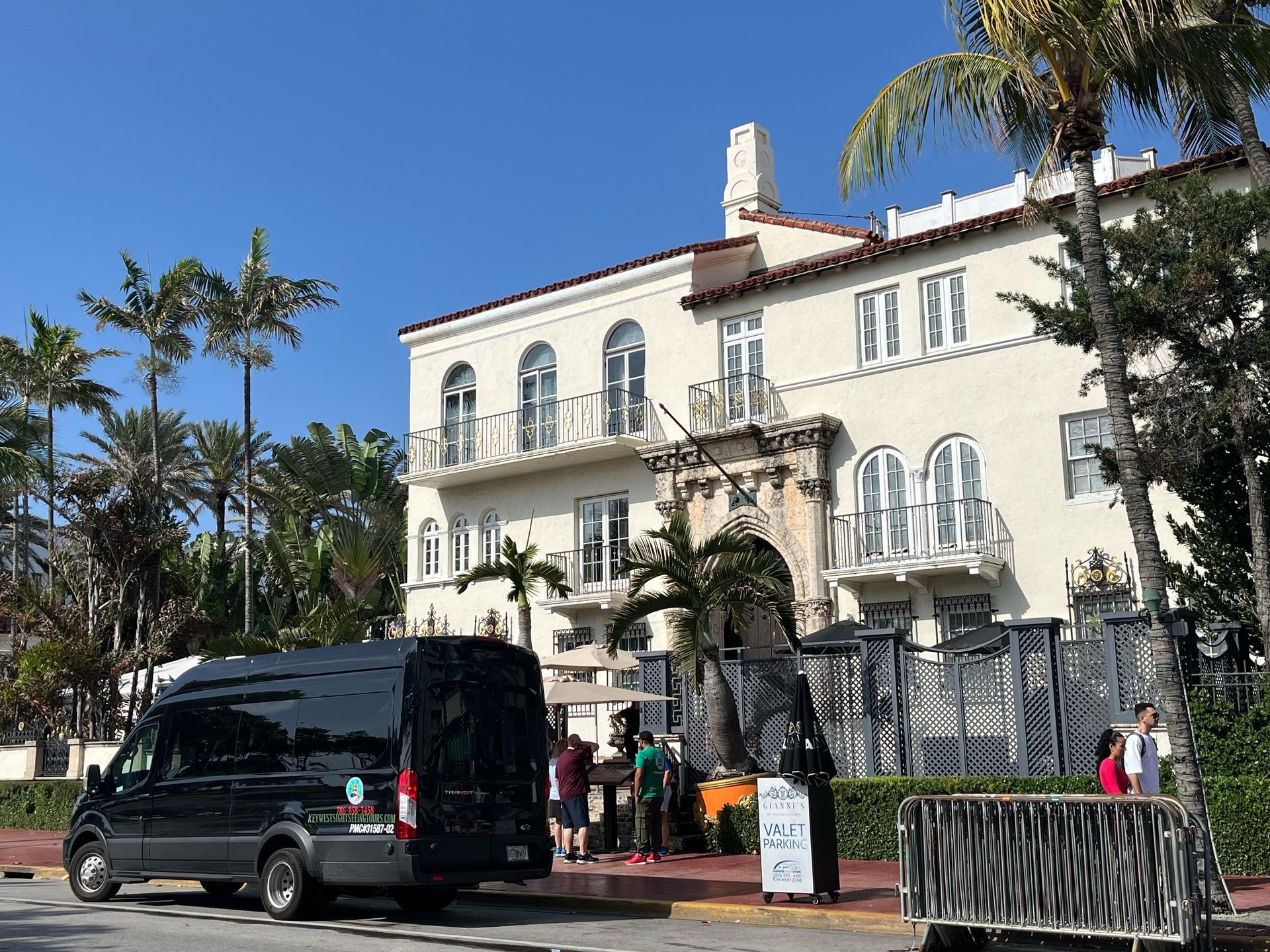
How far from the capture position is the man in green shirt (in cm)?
1631

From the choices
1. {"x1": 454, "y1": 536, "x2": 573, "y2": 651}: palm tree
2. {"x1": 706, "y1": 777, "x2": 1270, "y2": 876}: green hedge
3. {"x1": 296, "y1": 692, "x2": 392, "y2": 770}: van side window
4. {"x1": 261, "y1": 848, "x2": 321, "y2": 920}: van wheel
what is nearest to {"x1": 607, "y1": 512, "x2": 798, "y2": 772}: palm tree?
{"x1": 706, "y1": 777, "x2": 1270, "y2": 876}: green hedge

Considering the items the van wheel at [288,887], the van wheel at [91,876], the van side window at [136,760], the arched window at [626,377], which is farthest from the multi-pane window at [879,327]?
the van wheel at [91,876]

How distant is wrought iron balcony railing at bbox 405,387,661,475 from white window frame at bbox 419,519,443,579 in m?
1.52

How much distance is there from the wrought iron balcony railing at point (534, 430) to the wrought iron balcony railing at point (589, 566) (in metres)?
2.47

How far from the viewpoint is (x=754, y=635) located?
26812 mm

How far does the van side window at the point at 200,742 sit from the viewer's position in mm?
12922

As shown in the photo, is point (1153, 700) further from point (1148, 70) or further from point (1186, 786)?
point (1148, 70)

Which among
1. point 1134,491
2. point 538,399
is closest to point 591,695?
point 1134,491

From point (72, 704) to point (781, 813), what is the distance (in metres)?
21.8

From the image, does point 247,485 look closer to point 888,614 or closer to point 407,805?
point 888,614

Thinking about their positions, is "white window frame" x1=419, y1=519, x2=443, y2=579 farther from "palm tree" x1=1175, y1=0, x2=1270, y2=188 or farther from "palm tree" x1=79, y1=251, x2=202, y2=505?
"palm tree" x1=1175, y1=0, x2=1270, y2=188

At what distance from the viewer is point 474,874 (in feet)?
38.1

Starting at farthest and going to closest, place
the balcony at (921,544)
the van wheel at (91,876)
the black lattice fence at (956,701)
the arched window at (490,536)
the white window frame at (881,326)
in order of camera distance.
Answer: the arched window at (490,536), the white window frame at (881,326), the balcony at (921,544), the black lattice fence at (956,701), the van wheel at (91,876)

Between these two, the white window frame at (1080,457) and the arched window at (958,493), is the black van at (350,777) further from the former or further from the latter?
the white window frame at (1080,457)
